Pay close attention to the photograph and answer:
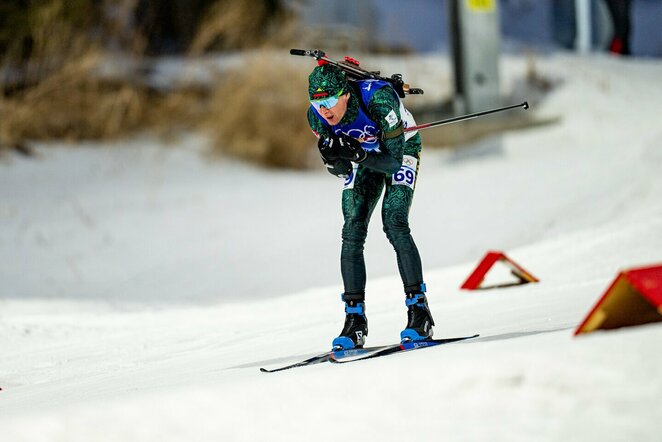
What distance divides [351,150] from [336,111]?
0.24 m

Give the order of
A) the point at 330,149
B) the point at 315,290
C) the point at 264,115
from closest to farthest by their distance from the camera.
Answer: the point at 330,149 → the point at 315,290 → the point at 264,115

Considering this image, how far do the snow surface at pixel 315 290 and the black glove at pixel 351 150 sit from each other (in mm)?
1033

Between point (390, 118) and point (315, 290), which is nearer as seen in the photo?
point (390, 118)

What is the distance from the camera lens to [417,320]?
4.76 m

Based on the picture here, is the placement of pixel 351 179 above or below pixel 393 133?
below

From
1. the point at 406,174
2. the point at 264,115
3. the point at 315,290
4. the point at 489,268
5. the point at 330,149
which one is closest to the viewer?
the point at 330,149

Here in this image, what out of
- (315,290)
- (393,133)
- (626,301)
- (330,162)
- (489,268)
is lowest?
(315,290)

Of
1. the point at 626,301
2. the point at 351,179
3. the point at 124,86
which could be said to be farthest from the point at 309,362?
the point at 124,86

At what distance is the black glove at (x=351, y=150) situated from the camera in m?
4.65

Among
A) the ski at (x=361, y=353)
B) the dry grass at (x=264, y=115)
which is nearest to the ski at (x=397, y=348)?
the ski at (x=361, y=353)

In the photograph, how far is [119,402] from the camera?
3875 millimetres

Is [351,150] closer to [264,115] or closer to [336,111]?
[336,111]

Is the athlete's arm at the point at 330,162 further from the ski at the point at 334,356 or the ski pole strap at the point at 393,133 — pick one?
the ski at the point at 334,356

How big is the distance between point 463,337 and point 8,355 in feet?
11.1
